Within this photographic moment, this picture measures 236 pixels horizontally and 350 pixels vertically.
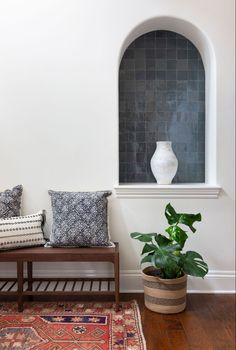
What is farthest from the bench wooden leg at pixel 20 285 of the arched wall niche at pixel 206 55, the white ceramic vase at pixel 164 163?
the arched wall niche at pixel 206 55

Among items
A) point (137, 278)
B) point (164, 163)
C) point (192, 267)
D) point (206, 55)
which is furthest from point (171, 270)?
point (206, 55)

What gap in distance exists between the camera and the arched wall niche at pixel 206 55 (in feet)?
10.3

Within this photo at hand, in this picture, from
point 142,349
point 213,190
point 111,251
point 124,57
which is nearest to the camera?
point 142,349

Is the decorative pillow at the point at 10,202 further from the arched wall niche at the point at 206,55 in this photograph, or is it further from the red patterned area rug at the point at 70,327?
the arched wall niche at the point at 206,55

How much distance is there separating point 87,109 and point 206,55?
3.68 feet

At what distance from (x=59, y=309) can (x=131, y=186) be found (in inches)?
42.5

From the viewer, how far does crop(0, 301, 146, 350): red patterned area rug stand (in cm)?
227

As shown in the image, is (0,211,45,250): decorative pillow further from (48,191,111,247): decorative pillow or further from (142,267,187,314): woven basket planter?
(142,267,187,314): woven basket planter

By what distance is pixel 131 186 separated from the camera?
123 inches

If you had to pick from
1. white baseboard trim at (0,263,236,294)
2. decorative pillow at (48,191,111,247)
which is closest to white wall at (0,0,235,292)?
white baseboard trim at (0,263,236,294)

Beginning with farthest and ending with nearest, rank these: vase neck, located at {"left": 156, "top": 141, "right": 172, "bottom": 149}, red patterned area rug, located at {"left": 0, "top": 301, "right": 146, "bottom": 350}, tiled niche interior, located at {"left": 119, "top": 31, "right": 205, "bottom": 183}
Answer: tiled niche interior, located at {"left": 119, "top": 31, "right": 205, "bottom": 183}, vase neck, located at {"left": 156, "top": 141, "right": 172, "bottom": 149}, red patterned area rug, located at {"left": 0, "top": 301, "right": 146, "bottom": 350}

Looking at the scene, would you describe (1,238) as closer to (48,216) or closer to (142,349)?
(48,216)

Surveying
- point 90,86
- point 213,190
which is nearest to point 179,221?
point 213,190

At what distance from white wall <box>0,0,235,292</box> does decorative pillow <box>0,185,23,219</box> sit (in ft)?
0.31
